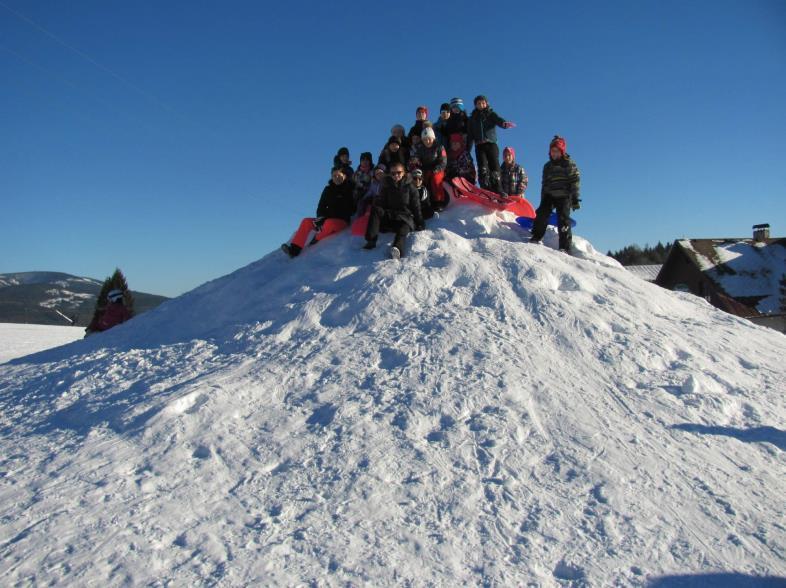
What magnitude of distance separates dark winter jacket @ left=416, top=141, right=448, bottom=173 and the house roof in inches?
591

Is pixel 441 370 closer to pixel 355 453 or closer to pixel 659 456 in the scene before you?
pixel 355 453

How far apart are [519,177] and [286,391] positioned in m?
4.98

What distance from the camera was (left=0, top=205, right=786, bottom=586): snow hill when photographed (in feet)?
9.36

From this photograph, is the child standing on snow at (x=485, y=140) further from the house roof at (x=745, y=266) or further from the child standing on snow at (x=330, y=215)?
the house roof at (x=745, y=266)

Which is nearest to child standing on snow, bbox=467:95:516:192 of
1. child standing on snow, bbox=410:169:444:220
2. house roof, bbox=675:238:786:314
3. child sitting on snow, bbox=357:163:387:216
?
child standing on snow, bbox=410:169:444:220

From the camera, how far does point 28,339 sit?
620 inches

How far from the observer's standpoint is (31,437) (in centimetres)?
415

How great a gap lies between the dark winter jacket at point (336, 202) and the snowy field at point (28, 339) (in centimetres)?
768

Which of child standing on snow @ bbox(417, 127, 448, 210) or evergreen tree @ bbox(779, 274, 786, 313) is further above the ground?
child standing on snow @ bbox(417, 127, 448, 210)

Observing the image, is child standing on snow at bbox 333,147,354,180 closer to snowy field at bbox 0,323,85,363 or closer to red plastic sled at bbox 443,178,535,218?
red plastic sled at bbox 443,178,535,218

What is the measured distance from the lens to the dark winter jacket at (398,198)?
21.8ft

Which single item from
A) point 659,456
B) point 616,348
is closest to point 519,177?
point 616,348

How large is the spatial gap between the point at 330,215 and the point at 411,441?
4257 mm

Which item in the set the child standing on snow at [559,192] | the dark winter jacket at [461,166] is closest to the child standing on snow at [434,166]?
the dark winter jacket at [461,166]
